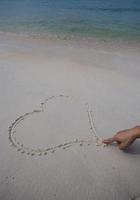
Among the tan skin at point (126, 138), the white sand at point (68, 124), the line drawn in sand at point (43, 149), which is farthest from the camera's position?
the line drawn in sand at point (43, 149)

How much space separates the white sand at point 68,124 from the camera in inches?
116

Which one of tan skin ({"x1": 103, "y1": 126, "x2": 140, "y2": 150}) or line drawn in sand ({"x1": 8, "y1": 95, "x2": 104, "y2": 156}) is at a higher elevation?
tan skin ({"x1": 103, "y1": 126, "x2": 140, "y2": 150})

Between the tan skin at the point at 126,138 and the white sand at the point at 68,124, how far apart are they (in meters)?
0.12

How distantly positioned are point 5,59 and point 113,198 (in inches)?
223

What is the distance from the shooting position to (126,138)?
3.31m

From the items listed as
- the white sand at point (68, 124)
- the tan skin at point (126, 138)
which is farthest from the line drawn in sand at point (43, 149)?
the tan skin at point (126, 138)

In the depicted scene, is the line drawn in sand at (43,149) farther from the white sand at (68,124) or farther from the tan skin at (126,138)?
the tan skin at (126,138)

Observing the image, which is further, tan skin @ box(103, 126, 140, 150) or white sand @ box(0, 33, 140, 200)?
tan skin @ box(103, 126, 140, 150)

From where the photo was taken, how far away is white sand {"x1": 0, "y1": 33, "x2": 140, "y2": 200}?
2949 millimetres

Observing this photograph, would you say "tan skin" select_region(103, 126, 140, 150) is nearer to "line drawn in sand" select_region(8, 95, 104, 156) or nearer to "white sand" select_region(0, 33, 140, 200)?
"white sand" select_region(0, 33, 140, 200)

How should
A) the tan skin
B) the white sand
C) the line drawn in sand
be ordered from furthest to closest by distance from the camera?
the line drawn in sand → the tan skin → the white sand

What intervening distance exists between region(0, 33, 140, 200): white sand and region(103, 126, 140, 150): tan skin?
0.12 m

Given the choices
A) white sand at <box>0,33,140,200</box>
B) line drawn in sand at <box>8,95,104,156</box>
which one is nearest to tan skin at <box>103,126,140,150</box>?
white sand at <box>0,33,140,200</box>

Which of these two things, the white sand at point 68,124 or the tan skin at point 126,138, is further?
the tan skin at point 126,138
